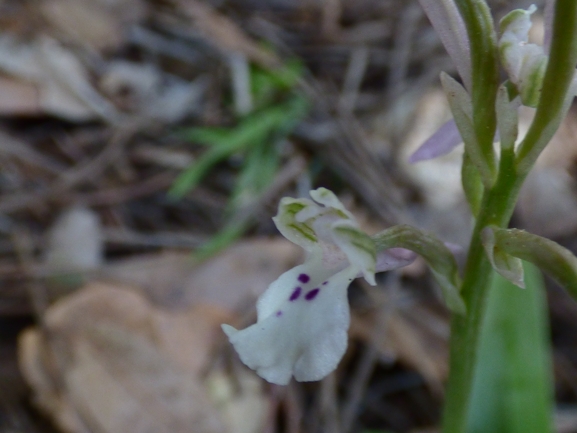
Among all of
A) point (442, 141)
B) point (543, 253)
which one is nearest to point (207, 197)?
point (442, 141)

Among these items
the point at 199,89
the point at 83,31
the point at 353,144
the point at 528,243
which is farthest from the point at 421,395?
the point at 83,31

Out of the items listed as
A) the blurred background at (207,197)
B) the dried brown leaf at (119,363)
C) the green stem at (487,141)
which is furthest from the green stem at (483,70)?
the dried brown leaf at (119,363)

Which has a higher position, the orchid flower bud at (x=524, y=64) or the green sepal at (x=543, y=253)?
the orchid flower bud at (x=524, y=64)

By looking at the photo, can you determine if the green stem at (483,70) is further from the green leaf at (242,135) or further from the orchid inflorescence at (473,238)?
the green leaf at (242,135)

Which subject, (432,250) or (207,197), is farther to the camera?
(207,197)

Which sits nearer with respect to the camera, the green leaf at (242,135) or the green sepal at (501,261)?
the green sepal at (501,261)

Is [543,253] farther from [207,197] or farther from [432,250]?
[207,197]

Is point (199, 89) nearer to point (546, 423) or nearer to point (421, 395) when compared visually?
point (421, 395)
